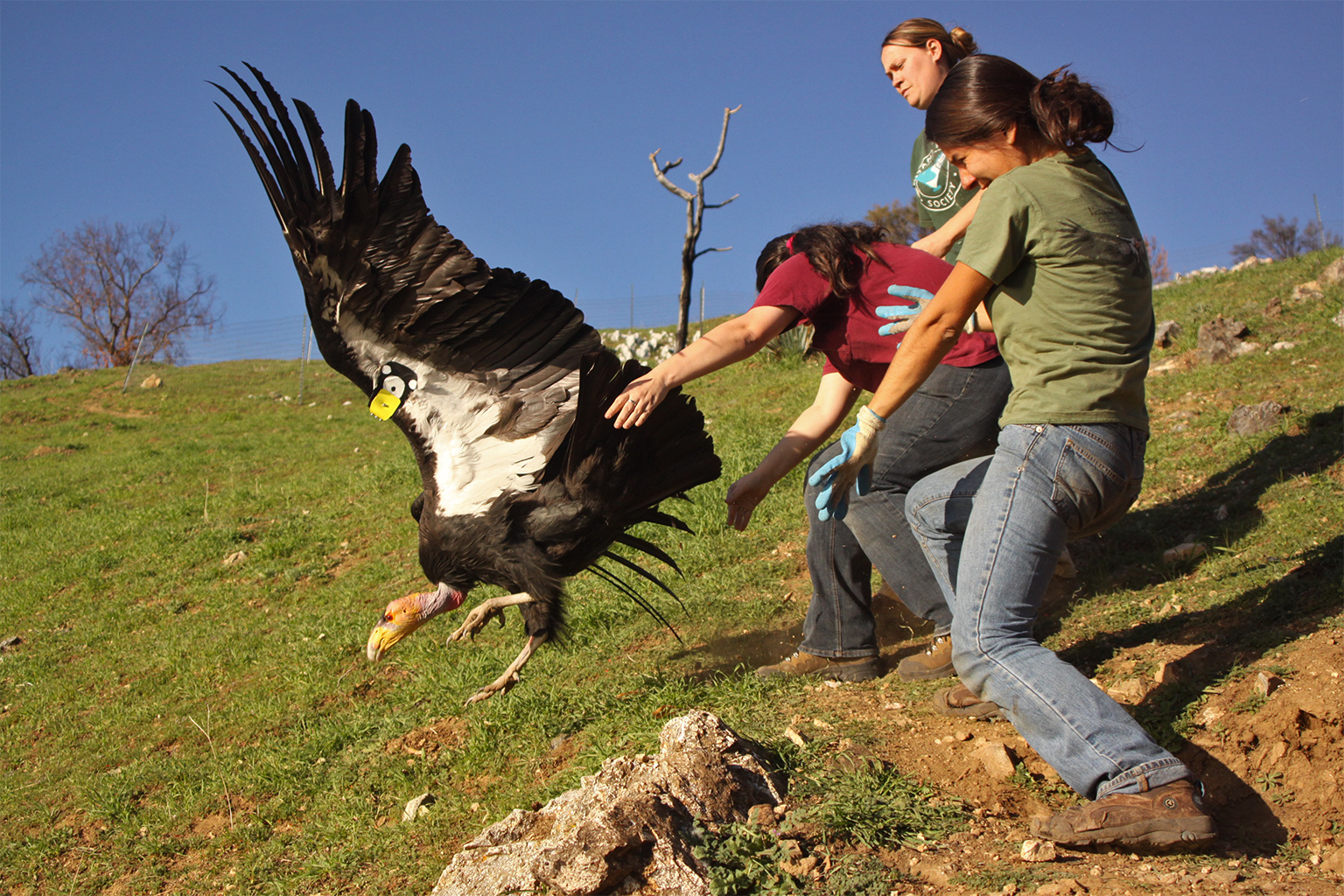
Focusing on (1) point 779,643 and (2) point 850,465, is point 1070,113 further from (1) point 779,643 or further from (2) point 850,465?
(1) point 779,643

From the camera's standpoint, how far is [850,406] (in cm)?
316

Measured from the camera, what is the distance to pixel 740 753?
2.49 meters

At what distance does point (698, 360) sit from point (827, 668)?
1450 mm

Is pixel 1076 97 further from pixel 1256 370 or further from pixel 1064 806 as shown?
pixel 1256 370

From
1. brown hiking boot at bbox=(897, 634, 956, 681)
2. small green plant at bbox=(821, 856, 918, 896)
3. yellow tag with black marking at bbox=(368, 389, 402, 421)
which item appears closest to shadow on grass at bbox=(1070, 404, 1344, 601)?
brown hiking boot at bbox=(897, 634, 956, 681)

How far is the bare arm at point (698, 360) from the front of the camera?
264cm

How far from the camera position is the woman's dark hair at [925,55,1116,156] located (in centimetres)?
211

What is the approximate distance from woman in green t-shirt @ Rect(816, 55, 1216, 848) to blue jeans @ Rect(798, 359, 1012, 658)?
775mm

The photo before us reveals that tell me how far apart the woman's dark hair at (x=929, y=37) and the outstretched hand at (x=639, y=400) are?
6.66ft

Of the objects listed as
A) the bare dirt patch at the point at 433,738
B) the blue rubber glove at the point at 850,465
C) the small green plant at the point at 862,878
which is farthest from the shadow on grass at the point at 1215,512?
the bare dirt patch at the point at 433,738

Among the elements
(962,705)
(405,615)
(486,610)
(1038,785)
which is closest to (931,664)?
(962,705)

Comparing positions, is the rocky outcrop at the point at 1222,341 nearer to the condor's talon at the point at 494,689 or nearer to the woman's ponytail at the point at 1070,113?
the woman's ponytail at the point at 1070,113

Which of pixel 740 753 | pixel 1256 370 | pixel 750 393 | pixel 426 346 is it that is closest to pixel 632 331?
pixel 750 393

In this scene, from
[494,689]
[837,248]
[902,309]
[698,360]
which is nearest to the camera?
[698,360]
